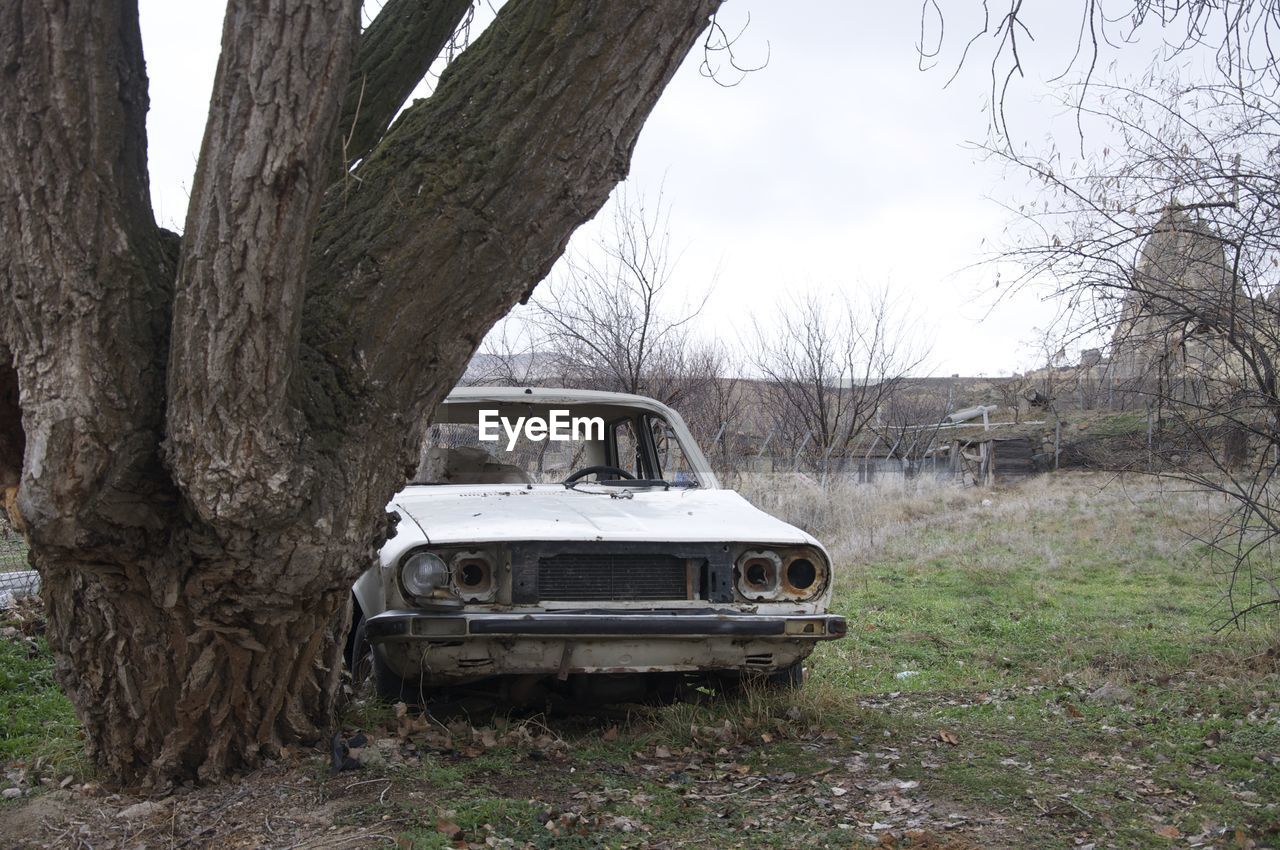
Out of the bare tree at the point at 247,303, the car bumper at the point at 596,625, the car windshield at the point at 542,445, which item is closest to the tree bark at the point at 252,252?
the bare tree at the point at 247,303

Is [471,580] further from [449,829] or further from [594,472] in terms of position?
[594,472]

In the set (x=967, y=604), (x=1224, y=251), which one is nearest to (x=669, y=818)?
(x=1224, y=251)

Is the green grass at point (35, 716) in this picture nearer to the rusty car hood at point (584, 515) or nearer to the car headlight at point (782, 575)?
the rusty car hood at point (584, 515)

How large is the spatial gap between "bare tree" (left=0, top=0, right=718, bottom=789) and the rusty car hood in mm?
821

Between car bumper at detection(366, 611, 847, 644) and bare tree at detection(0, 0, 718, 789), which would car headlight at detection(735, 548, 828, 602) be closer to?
car bumper at detection(366, 611, 847, 644)

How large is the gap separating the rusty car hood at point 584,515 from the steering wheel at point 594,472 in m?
0.09

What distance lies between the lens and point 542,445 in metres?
6.12

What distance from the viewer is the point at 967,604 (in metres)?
9.02

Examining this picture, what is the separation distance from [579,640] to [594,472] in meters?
1.75

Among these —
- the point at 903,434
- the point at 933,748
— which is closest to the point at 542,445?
the point at 933,748

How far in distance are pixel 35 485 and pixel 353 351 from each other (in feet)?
2.96

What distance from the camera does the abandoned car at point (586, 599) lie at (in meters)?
4.15

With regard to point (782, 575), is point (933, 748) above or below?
below

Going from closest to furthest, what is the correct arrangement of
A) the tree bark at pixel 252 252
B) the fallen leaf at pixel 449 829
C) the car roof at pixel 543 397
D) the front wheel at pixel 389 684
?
1. the tree bark at pixel 252 252
2. the fallen leaf at pixel 449 829
3. the front wheel at pixel 389 684
4. the car roof at pixel 543 397
